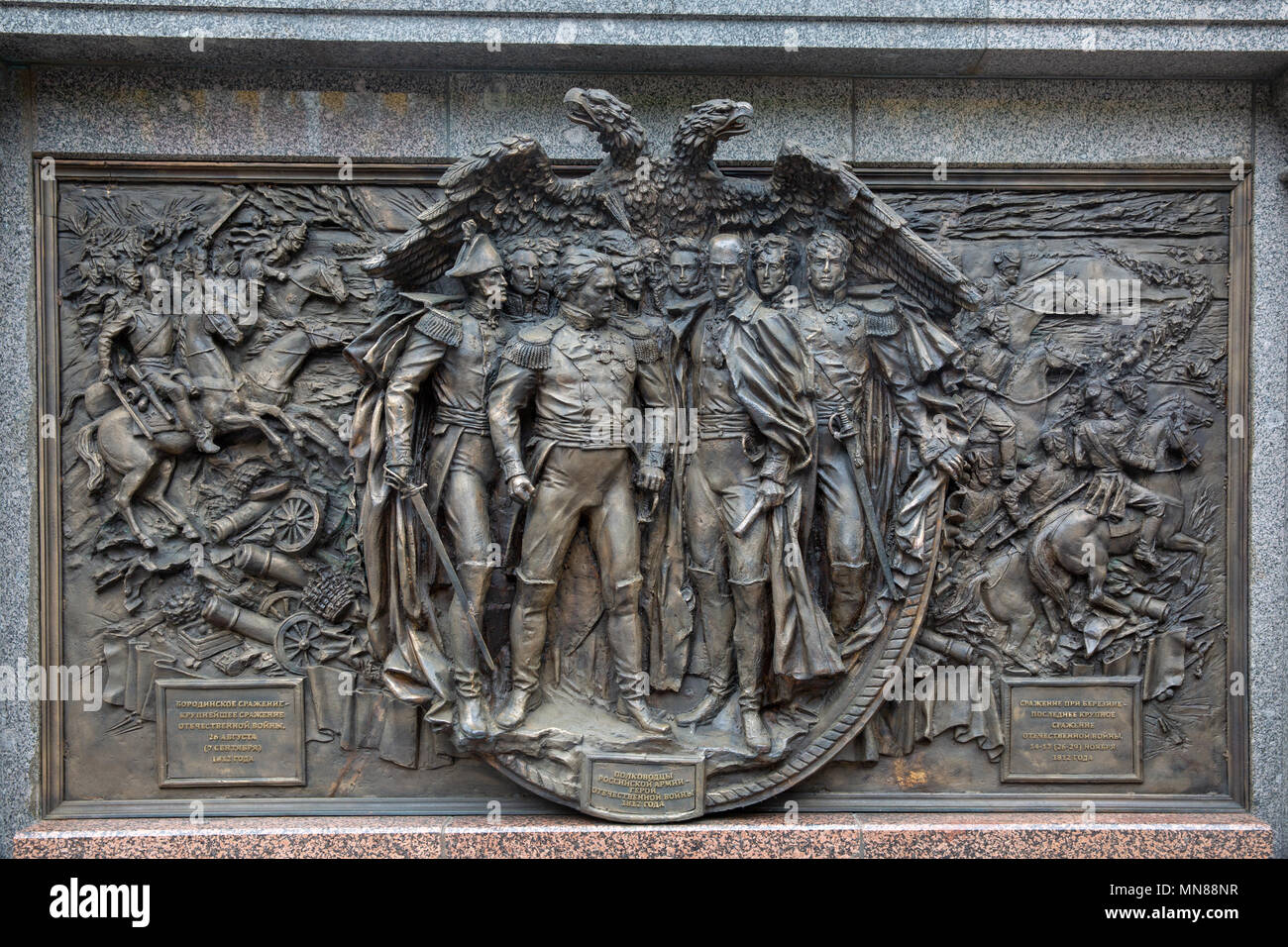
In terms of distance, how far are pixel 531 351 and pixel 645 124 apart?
157 cm

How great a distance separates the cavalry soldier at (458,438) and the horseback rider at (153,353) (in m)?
1.13

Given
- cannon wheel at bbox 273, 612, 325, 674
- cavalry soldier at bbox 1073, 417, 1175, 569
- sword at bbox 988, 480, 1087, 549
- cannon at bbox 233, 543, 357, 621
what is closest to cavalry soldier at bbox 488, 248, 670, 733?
A: cannon at bbox 233, 543, 357, 621

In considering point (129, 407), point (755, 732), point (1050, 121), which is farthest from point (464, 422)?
point (1050, 121)

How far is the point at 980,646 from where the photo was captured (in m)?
5.75

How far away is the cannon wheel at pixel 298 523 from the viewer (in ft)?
18.4

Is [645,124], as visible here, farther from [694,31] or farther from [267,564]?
[267,564]

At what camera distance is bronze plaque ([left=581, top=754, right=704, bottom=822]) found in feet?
17.7

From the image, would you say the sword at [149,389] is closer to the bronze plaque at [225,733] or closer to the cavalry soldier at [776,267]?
the bronze plaque at [225,733]

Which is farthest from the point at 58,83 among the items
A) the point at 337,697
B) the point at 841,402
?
the point at 841,402

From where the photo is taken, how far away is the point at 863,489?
545cm

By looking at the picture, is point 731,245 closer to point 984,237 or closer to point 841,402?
point 841,402

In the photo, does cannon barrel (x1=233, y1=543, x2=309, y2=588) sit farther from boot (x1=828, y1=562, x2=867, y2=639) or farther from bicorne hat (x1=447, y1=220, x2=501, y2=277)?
boot (x1=828, y1=562, x2=867, y2=639)

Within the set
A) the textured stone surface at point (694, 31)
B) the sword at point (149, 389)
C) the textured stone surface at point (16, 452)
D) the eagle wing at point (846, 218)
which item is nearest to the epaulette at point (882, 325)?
the eagle wing at point (846, 218)

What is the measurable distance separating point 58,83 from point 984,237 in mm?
5345
